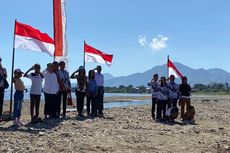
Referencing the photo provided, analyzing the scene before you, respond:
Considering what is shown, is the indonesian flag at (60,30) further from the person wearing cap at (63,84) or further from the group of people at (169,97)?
the group of people at (169,97)

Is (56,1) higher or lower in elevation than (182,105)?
higher

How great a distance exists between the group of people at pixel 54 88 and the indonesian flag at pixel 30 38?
3.27 feet

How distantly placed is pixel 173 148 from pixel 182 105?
25.4ft

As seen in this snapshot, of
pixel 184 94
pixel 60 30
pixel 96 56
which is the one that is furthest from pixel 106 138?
pixel 96 56

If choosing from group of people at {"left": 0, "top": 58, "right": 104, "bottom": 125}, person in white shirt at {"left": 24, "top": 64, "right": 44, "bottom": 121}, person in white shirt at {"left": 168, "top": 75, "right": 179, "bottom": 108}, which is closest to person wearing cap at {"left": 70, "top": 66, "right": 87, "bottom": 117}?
group of people at {"left": 0, "top": 58, "right": 104, "bottom": 125}

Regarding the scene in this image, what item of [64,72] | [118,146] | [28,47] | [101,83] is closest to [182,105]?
[101,83]

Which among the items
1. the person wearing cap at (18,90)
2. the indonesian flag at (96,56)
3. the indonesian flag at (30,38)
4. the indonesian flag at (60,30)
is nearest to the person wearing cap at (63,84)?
the indonesian flag at (30,38)

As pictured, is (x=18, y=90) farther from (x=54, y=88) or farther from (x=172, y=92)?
(x=172, y=92)

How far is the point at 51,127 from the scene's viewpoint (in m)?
13.9

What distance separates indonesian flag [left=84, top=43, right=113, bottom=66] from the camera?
71.4ft

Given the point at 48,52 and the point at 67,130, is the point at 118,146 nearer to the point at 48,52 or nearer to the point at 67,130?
the point at 67,130

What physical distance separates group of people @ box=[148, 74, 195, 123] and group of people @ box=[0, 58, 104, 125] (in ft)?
7.38

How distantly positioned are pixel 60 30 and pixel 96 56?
336 centimetres

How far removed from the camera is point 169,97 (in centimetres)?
1841
